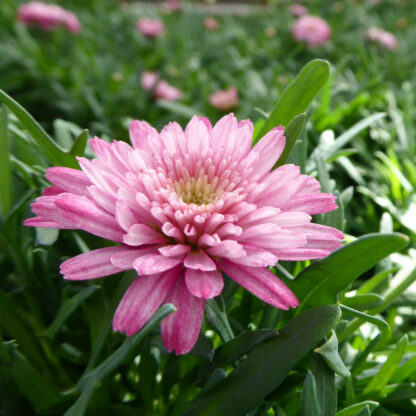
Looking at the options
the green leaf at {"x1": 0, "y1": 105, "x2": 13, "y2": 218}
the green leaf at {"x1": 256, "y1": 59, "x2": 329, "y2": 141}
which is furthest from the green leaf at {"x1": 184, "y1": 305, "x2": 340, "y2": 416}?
the green leaf at {"x1": 0, "y1": 105, "x2": 13, "y2": 218}

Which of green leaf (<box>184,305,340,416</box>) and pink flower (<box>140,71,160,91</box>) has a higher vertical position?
green leaf (<box>184,305,340,416</box>)

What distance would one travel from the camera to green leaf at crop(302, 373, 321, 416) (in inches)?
14.0

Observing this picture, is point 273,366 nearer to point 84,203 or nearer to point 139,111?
point 84,203

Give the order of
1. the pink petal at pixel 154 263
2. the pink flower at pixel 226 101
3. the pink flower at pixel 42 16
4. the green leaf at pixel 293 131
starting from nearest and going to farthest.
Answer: the pink petal at pixel 154 263
the green leaf at pixel 293 131
the pink flower at pixel 226 101
the pink flower at pixel 42 16

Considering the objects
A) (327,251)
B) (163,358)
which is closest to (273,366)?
(327,251)

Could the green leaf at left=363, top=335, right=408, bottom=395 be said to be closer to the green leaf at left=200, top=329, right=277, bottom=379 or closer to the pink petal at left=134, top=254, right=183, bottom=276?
the green leaf at left=200, top=329, right=277, bottom=379

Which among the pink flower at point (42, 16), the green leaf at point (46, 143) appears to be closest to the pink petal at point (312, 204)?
the green leaf at point (46, 143)

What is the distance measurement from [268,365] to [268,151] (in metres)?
0.17

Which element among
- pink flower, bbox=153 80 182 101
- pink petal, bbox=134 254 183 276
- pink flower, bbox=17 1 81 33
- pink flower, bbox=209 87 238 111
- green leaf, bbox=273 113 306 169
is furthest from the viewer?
pink flower, bbox=17 1 81 33

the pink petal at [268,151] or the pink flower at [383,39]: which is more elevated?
the pink flower at [383,39]

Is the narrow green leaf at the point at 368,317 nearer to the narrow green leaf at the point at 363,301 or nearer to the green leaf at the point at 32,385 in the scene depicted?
the narrow green leaf at the point at 363,301

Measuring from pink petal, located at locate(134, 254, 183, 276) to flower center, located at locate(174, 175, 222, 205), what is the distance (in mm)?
93

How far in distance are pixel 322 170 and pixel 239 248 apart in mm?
227

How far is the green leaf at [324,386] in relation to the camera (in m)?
0.40
